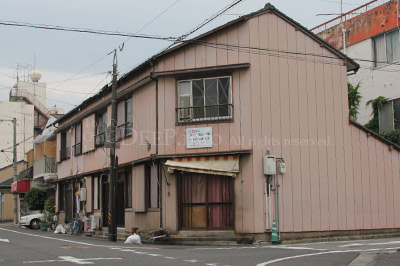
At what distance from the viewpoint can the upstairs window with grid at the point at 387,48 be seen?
997 inches

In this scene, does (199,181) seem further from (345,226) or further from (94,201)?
(94,201)

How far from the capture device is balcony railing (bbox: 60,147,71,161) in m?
31.4

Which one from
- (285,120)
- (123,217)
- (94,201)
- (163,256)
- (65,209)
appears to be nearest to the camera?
(163,256)

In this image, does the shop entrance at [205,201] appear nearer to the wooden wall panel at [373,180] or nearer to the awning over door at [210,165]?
the awning over door at [210,165]

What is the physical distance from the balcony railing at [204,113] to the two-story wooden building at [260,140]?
4 centimetres

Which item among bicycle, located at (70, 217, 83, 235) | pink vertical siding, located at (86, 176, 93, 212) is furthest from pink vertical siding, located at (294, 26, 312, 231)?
bicycle, located at (70, 217, 83, 235)

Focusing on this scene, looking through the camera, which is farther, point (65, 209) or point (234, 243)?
point (65, 209)

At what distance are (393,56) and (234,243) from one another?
14019 mm

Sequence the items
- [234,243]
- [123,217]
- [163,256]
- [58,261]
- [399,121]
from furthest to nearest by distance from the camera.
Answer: [399,121] < [123,217] < [234,243] < [163,256] < [58,261]

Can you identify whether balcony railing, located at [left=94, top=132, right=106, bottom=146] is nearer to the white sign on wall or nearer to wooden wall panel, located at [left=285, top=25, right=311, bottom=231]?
the white sign on wall

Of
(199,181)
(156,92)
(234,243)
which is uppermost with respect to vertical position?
(156,92)

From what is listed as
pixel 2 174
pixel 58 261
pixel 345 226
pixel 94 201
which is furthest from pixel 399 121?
pixel 2 174

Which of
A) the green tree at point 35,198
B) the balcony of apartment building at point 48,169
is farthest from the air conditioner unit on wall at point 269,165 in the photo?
the green tree at point 35,198

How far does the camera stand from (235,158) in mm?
18062
